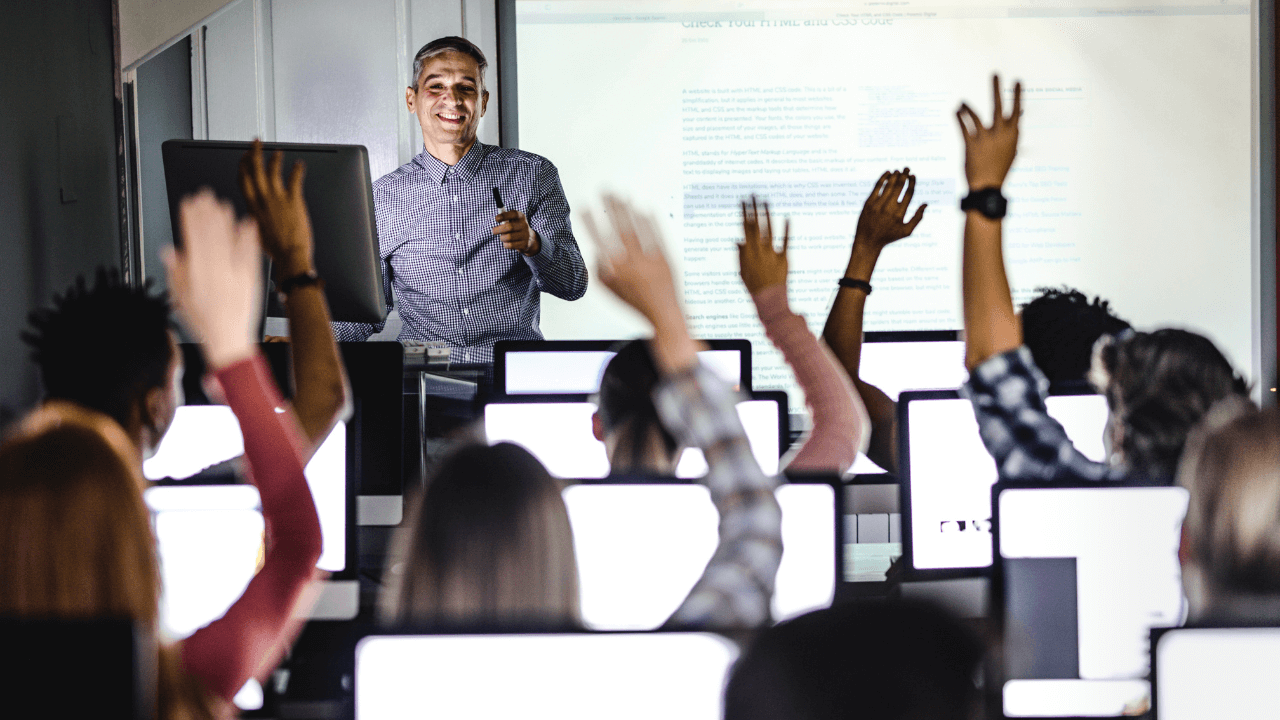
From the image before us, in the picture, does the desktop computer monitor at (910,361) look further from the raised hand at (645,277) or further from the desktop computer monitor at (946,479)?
the raised hand at (645,277)

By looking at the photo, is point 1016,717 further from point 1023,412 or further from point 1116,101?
point 1116,101

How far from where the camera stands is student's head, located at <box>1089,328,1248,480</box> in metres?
1.56

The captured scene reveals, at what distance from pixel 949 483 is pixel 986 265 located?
84 cm

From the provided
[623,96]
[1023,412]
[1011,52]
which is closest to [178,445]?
[1023,412]

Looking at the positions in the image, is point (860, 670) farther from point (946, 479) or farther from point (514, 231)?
point (514, 231)

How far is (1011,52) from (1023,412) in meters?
3.80

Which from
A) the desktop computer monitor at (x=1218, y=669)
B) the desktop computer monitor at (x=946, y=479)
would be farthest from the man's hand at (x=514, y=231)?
the desktop computer monitor at (x=1218, y=669)

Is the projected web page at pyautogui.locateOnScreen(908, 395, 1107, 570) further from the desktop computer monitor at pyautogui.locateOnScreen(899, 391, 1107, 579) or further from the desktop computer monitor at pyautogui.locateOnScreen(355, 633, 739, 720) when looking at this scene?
the desktop computer monitor at pyautogui.locateOnScreen(355, 633, 739, 720)

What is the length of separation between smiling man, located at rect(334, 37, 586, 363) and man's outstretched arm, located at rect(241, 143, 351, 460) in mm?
2190

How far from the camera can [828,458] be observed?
1583mm

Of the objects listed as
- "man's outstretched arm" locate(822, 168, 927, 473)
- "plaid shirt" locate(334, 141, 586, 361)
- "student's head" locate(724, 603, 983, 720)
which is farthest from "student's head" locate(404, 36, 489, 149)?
"student's head" locate(724, 603, 983, 720)

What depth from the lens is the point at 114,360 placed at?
1.26 m

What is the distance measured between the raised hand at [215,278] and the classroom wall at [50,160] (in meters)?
1.47

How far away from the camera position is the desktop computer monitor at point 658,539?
1.54 meters
